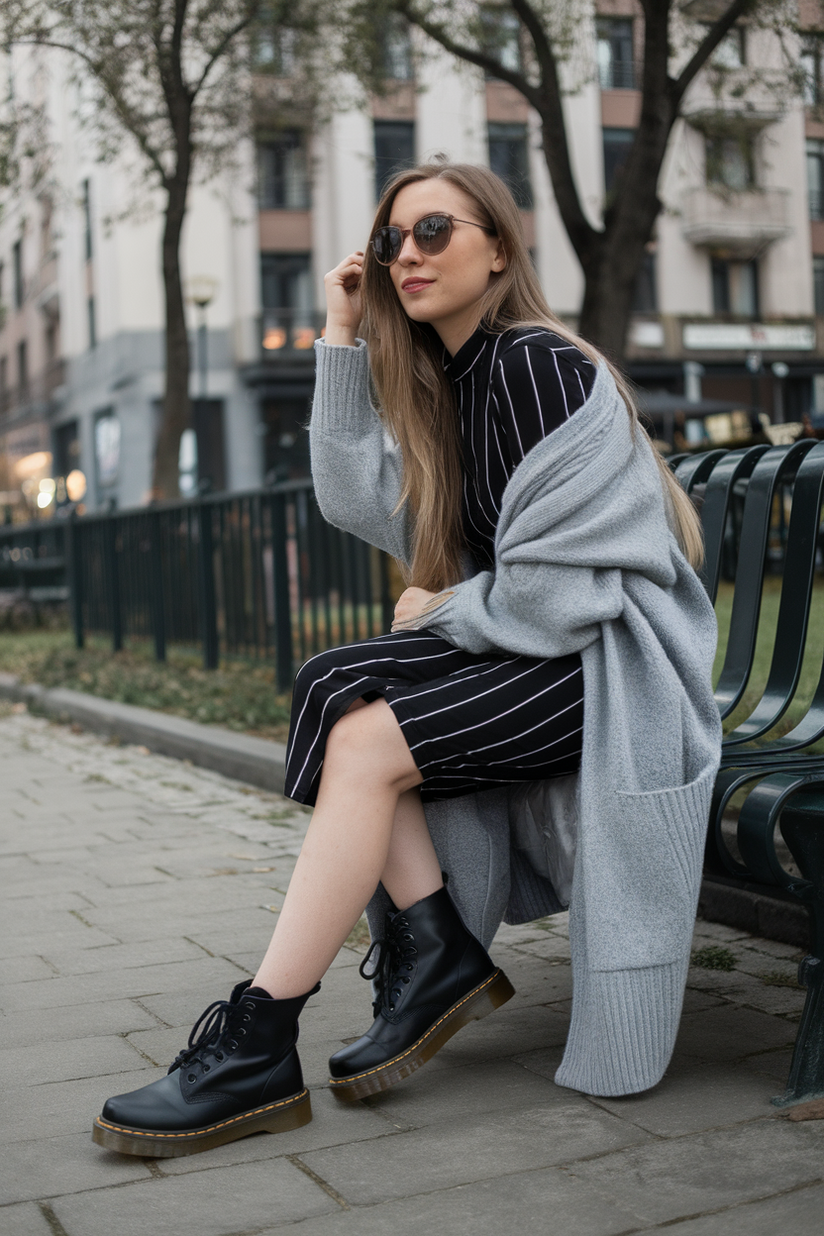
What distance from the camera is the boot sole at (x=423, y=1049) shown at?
246 centimetres

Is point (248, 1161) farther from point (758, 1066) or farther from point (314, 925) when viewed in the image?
point (758, 1066)

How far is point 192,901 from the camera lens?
13.4 feet

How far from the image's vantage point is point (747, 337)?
36.2m

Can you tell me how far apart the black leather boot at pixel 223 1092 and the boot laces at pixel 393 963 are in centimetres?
20

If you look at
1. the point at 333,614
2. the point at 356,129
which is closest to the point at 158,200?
the point at 356,129

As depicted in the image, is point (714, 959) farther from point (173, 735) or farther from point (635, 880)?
point (173, 735)

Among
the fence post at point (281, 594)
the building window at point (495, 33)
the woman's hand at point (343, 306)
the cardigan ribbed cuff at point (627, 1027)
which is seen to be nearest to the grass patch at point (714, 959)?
the cardigan ribbed cuff at point (627, 1027)

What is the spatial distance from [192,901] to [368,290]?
199 centimetres

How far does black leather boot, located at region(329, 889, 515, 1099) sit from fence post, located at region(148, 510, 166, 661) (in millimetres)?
7360

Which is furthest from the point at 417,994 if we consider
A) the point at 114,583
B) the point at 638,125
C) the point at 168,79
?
the point at 168,79

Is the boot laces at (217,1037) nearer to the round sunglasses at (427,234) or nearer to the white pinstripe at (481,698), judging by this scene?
the white pinstripe at (481,698)

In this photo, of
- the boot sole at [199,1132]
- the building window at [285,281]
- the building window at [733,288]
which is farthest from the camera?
the building window at [733,288]

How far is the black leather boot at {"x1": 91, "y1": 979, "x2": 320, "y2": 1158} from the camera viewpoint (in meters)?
2.28

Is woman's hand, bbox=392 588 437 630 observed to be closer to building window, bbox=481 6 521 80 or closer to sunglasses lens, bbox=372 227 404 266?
sunglasses lens, bbox=372 227 404 266
